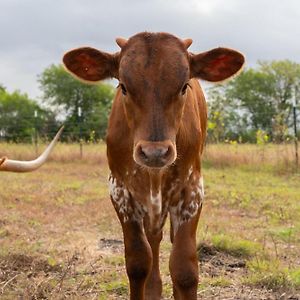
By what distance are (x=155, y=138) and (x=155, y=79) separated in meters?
0.36

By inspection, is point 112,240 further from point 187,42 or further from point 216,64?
point 187,42

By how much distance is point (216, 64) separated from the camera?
396 cm

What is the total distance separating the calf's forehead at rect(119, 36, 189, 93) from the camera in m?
3.47

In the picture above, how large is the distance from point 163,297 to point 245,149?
12759 mm

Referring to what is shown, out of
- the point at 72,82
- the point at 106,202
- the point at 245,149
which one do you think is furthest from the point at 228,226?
the point at 72,82

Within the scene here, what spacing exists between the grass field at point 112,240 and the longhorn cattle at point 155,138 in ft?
2.63

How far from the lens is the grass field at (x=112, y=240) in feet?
16.4

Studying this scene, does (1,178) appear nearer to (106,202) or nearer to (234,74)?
(106,202)

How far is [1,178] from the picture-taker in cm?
1416

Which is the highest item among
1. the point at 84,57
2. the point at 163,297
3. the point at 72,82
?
the point at 72,82

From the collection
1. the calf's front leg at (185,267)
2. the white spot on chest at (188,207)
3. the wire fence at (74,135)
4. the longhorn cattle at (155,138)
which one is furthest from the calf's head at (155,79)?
the wire fence at (74,135)

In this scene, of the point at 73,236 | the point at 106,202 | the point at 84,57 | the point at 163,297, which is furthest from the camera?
the point at 106,202

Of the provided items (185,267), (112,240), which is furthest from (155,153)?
(112,240)

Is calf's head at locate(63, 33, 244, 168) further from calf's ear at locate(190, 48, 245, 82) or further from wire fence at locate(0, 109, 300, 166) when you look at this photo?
wire fence at locate(0, 109, 300, 166)
